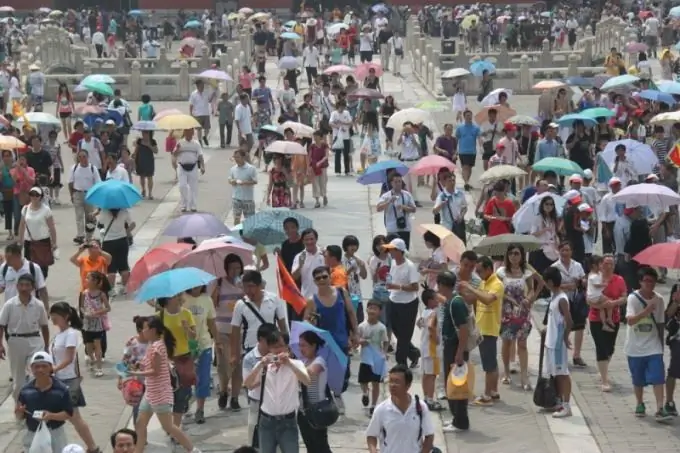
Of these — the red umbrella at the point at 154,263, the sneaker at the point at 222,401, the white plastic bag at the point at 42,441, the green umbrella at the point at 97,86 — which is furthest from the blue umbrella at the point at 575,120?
the white plastic bag at the point at 42,441

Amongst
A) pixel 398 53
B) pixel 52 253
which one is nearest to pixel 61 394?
pixel 52 253

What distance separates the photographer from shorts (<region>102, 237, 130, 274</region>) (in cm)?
2022

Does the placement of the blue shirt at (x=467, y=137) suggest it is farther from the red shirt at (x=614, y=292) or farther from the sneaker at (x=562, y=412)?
the sneaker at (x=562, y=412)

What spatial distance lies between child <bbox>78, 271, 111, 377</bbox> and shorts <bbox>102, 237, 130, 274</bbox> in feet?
9.82

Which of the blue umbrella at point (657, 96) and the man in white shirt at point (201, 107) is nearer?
the blue umbrella at point (657, 96)

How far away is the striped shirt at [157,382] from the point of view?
13.9 meters

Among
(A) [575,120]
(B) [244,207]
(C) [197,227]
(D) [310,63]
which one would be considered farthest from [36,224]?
(D) [310,63]

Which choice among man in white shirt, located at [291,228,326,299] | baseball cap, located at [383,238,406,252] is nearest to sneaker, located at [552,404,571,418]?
baseball cap, located at [383,238,406,252]

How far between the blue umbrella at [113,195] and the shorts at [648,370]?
689cm

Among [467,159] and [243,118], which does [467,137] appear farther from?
[243,118]

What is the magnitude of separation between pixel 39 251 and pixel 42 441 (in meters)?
6.73

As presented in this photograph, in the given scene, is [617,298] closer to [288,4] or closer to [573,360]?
[573,360]

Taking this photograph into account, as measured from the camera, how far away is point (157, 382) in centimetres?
1391

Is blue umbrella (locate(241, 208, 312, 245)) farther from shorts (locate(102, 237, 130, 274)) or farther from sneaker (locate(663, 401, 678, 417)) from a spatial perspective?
sneaker (locate(663, 401, 678, 417))
